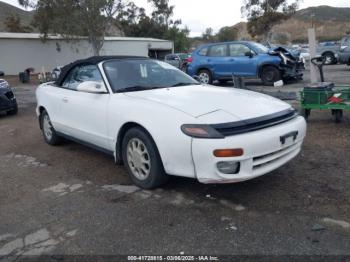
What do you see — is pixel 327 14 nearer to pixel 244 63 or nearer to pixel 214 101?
pixel 244 63

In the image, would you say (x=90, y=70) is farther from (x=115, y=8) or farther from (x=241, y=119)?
(x=115, y=8)

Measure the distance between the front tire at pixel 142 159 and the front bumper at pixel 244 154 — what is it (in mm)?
546

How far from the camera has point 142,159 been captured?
168 inches

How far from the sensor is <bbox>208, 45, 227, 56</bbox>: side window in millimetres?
14234

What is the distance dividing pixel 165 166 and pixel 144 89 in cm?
126

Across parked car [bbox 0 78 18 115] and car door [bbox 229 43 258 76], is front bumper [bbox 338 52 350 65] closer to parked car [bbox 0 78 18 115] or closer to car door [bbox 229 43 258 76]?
car door [bbox 229 43 258 76]

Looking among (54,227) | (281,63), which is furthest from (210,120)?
(281,63)

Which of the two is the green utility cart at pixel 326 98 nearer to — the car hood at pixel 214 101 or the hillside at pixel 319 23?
the car hood at pixel 214 101

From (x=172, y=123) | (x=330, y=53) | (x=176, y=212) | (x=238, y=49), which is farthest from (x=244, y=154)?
(x=330, y=53)

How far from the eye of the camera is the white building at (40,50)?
32500 mm

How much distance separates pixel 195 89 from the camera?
193 inches

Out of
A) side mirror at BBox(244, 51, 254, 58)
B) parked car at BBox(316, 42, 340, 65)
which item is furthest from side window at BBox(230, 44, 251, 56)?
parked car at BBox(316, 42, 340, 65)

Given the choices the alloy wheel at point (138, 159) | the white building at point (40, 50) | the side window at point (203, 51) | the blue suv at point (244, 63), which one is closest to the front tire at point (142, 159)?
the alloy wheel at point (138, 159)

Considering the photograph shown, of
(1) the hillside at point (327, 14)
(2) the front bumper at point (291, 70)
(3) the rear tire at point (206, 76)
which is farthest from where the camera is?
(1) the hillside at point (327, 14)
